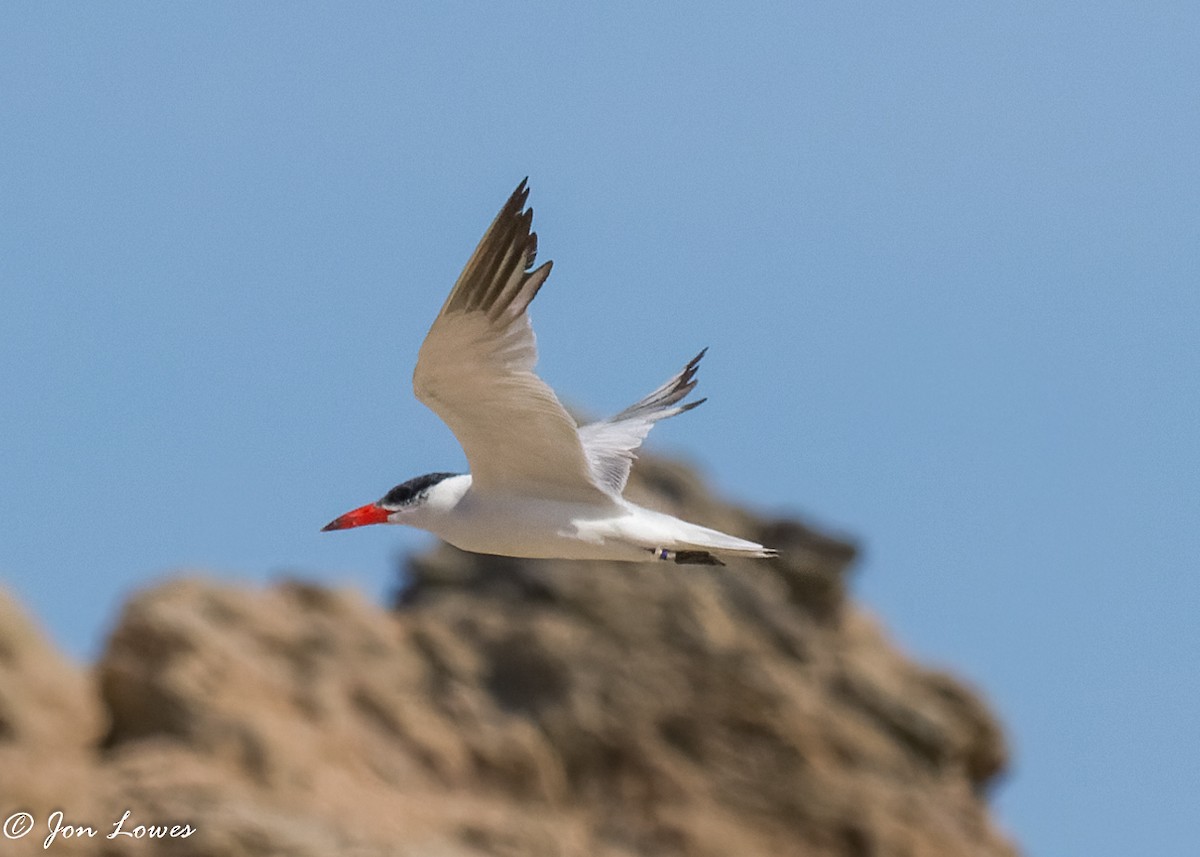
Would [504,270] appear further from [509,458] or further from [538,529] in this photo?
[538,529]

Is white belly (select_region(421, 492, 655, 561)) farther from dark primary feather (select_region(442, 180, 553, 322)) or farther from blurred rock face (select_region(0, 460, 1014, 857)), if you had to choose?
blurred rock face (select_region(0, 460, 1014, 857))

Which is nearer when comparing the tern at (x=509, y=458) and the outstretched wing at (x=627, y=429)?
the tern at (x=509, y=458)

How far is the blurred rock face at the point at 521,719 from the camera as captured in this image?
1581cm

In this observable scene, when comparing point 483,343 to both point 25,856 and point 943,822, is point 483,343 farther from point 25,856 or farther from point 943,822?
point 943,822

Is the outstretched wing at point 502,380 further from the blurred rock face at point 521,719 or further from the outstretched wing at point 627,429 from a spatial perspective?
the blurred rock face at point 521,719

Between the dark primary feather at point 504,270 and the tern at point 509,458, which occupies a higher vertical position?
the dark primary feather at point 504,270

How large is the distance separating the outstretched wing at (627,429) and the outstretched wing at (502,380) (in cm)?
57

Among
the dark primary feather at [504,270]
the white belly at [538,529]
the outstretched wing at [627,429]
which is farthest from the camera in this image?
the outstretched wing at [627,429]

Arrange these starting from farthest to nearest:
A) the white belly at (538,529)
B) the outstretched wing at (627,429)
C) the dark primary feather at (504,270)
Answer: the outstretched wing at (627,429)
the white belly at (538,529)
the dark primary feather at (504,270)

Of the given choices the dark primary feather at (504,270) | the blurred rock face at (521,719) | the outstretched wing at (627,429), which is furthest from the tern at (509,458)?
the blurred rock face at (521,719)

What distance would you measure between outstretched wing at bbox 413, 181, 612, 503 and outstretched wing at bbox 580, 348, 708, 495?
567mm

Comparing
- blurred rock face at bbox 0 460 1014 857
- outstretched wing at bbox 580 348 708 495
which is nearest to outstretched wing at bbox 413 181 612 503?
outstretched wing at bbox 580 348 708 495

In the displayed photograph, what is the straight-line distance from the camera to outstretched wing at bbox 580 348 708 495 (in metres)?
10.4

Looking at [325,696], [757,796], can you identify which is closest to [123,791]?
[325,696]
